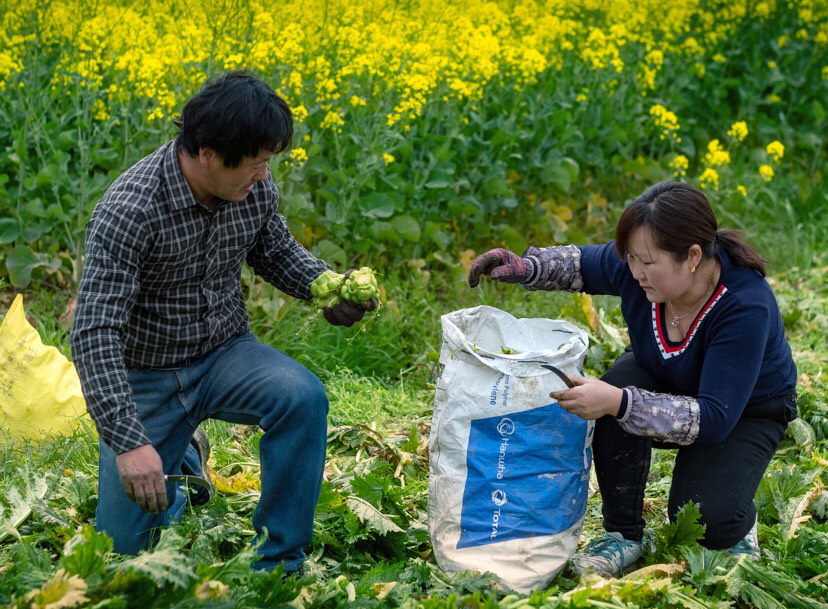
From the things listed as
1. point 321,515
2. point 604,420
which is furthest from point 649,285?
point 321,515

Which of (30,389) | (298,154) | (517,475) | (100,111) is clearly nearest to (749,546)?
(517,475)

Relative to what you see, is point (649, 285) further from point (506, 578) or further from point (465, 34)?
point (465, 34)

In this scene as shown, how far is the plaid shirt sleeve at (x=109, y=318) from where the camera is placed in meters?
2.41

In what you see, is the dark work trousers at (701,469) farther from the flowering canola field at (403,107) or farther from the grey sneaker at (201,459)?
the flowering canola field at (403,107)

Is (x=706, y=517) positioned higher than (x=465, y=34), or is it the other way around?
(x=465, y=34)

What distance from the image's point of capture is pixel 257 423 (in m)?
2.74

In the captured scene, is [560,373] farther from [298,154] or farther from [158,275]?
[298,154]

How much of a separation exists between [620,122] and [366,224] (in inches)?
84.2

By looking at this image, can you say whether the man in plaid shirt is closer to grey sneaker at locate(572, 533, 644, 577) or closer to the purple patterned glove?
the purple patterned glove

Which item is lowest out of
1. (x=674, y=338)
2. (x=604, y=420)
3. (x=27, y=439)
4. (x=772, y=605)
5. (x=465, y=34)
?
(x=27, y=439)

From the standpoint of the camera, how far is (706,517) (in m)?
2.87

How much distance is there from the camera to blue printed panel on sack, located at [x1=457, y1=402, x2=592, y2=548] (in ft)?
9.11

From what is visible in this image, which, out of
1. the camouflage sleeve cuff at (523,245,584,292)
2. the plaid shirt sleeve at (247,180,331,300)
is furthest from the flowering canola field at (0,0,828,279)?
the camouflage sleeve cuff at (523,245,584,292)

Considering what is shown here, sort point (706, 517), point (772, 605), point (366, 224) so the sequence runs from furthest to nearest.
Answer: point (366, 224)
point (706, 517)
point (772, 605)
